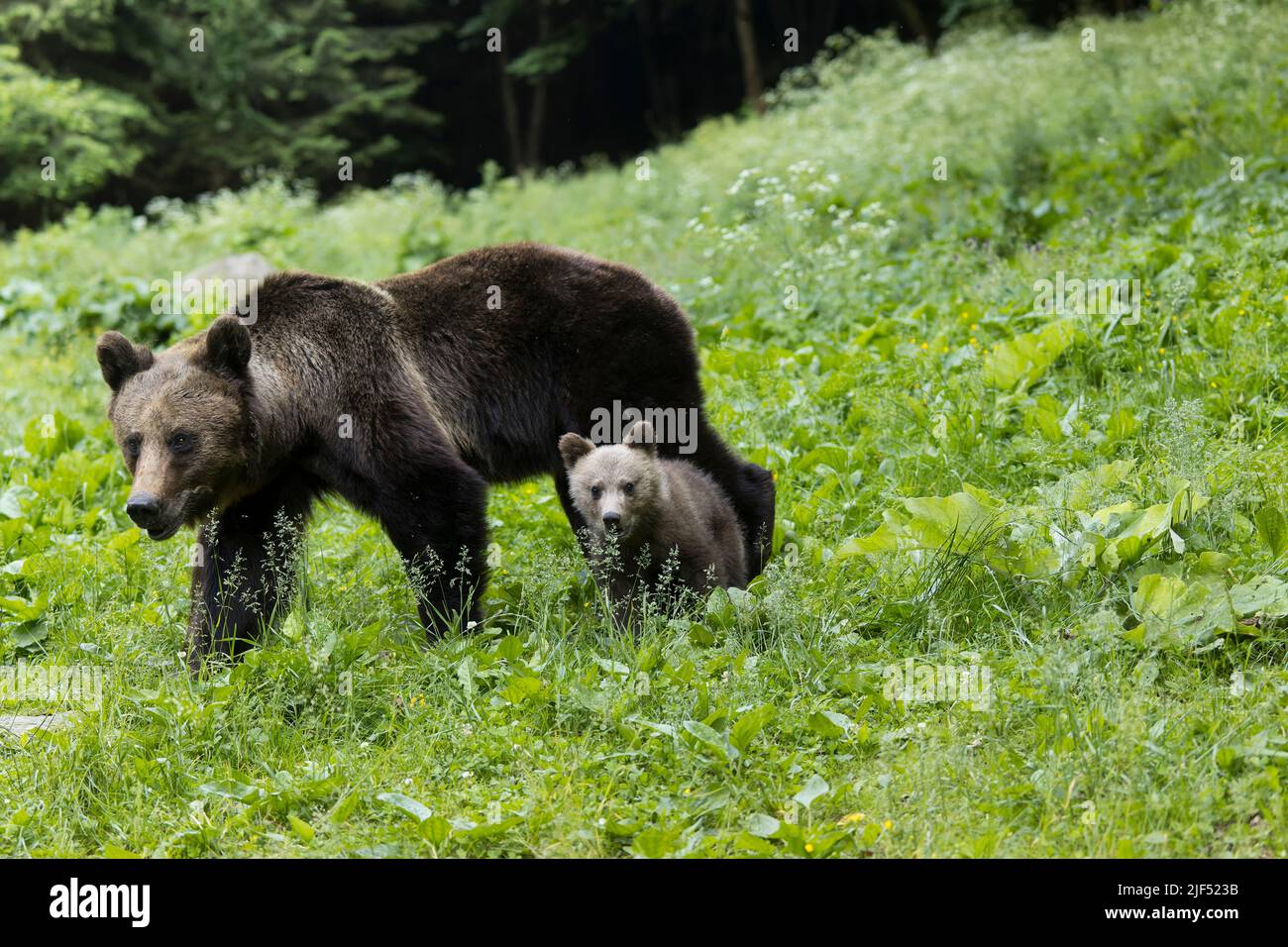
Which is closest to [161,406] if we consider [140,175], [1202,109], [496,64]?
[1202,109]

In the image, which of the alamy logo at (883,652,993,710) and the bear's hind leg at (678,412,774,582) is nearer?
the alamy logo at (883,652,993,710)

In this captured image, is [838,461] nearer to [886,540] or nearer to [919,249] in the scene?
[886,540]

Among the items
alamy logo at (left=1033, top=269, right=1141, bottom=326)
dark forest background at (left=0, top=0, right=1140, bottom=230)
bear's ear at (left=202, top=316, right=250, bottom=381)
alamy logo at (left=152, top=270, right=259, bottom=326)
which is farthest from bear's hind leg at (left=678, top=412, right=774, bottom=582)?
dark forest background at (left=0, top=0, right=1140, bottom=230)

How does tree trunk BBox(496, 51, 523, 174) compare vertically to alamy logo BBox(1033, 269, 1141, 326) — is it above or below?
above

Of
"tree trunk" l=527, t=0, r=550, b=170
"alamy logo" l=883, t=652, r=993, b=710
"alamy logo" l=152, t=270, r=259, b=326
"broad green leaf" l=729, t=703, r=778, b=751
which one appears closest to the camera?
"broad green leaf" l=729, t=703, r=778, b=751

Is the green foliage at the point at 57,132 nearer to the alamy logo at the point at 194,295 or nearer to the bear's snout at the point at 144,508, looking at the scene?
the alamy logo at the point at 194,295

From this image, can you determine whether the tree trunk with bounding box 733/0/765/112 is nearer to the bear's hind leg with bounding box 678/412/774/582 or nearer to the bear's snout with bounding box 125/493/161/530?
the bear's hind leg with bounding box 678/412/774/582

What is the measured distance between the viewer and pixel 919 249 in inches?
396

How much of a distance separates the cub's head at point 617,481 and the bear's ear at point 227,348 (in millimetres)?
1518

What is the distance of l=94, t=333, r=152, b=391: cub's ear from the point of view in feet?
17.9

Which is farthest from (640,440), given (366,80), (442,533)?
(366,80)

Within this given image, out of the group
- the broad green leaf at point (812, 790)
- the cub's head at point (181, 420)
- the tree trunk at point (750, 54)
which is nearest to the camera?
the broad green leaf at point (812, 790)

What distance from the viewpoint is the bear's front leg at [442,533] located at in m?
5.59
